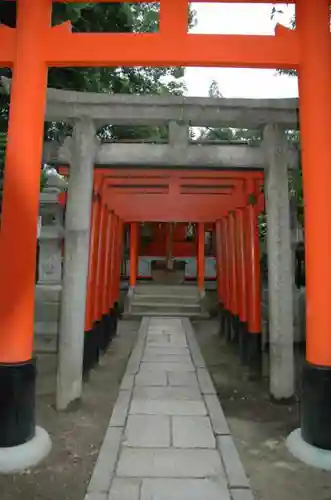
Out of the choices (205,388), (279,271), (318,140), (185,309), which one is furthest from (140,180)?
(185,309)

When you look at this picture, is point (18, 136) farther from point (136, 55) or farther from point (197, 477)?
point (197, 477)

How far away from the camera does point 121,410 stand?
15.3ft

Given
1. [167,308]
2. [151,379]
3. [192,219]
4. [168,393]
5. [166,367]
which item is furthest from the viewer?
[167,308]

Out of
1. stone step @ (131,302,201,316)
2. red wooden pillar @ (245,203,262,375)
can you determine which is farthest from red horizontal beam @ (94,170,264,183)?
stone step @ (131,302,201,316)

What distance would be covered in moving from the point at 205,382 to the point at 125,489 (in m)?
2.94

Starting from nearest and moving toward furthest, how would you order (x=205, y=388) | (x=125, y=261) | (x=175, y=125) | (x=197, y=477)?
(x=197, y=477), (x=175, y=125), (x=205, y=388), (x=125, y=261)

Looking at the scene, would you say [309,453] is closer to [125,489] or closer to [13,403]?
[125,489]

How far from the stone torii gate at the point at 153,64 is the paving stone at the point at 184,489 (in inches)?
37.9

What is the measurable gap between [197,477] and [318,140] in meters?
2.77

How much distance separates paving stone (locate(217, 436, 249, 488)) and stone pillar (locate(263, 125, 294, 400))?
144 centimetres

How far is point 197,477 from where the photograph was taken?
10.5 feet

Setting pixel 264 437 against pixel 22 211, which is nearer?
pixel 22 211

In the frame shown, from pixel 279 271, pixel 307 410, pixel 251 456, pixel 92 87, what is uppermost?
pixel 92 87

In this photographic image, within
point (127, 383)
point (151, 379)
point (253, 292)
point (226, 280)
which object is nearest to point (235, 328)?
point (226, 280)
